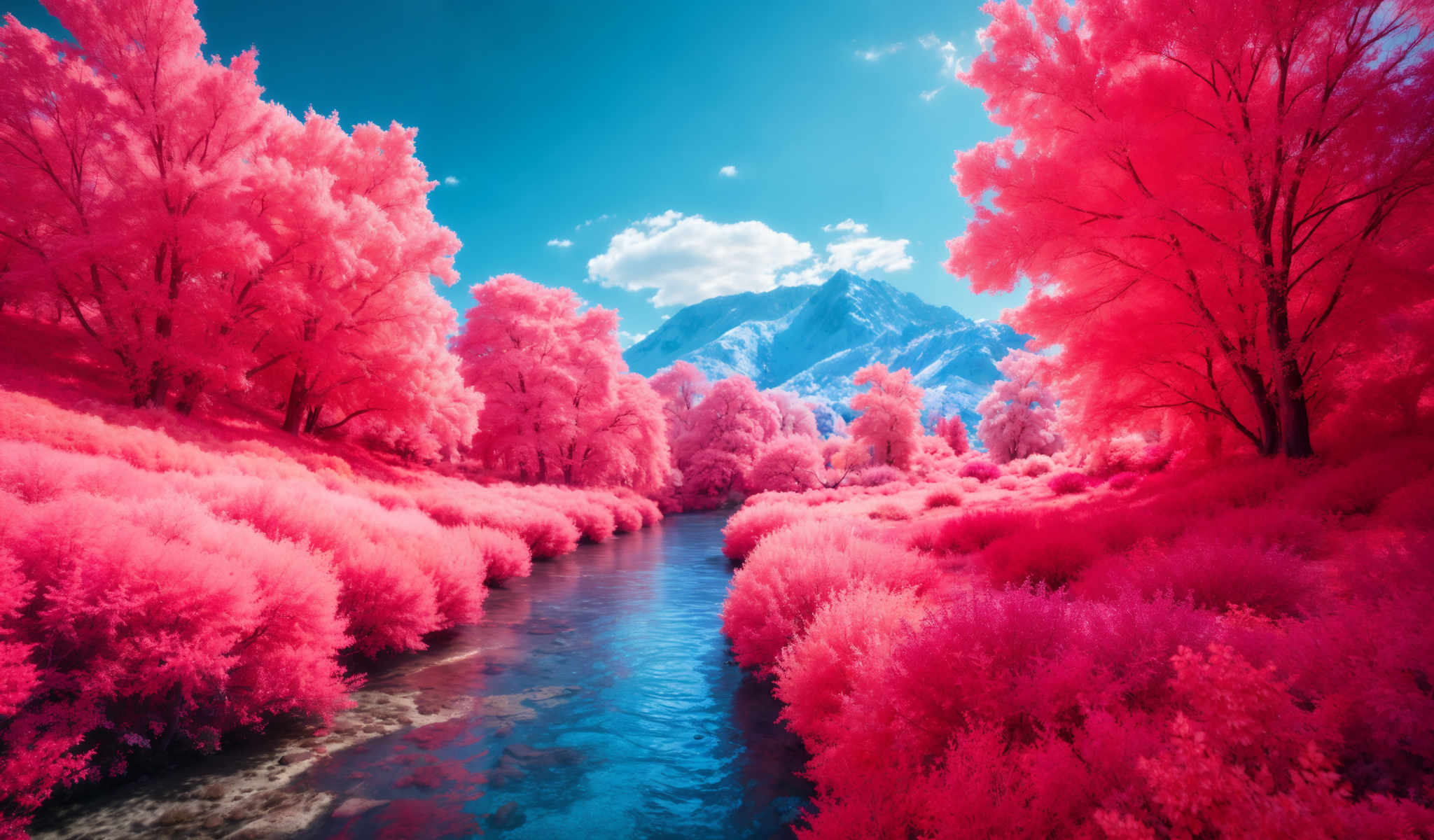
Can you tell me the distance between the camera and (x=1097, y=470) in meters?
16.4

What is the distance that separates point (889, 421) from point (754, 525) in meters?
22.2

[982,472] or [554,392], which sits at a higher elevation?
[554,392]

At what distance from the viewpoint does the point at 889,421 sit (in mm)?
35469

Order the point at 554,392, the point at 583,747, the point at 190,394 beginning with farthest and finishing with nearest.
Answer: the point at 554,392
the point at 190,394
the point at 583,747

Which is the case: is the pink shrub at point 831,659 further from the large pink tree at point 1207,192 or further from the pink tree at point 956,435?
the pink tree at point 956,435

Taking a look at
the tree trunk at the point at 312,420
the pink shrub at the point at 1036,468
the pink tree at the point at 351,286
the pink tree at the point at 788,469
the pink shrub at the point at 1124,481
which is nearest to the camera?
the pink shrub at the point at 1124,481

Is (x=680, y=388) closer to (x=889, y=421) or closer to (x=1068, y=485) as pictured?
(x=889, y=421)

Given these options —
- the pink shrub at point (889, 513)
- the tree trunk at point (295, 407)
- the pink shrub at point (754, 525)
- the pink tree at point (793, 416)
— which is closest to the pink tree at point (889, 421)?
the pink shrub at point (889, 513)

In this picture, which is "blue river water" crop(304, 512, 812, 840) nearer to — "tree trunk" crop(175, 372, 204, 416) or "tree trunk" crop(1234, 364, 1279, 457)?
"tree trunk" crop(1234, 364, 1279, 457)

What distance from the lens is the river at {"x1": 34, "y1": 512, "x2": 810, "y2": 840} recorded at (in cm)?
388

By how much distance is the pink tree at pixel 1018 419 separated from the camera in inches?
1652

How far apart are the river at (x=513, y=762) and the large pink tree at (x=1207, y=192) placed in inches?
319

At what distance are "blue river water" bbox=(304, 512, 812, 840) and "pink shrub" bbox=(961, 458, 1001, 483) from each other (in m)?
22.5

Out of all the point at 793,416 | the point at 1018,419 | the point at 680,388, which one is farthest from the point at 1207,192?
the point at 793,416
